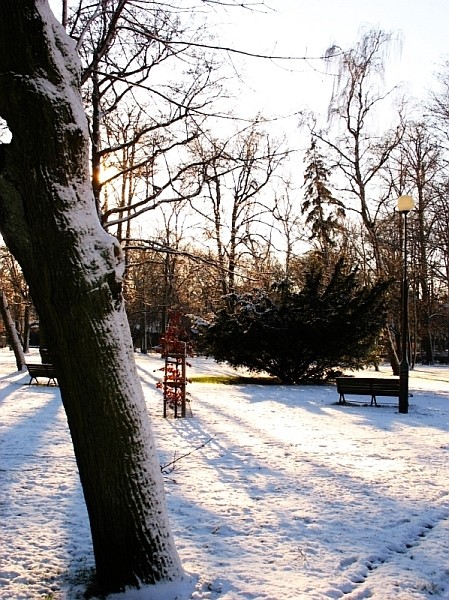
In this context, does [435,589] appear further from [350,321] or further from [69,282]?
[350,321]

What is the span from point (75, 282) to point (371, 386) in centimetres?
1301

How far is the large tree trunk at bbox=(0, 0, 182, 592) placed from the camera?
12.0 feet

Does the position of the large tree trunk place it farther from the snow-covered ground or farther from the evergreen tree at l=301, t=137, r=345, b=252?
the evergreen tree at l=301, t=137, r=345, b=252

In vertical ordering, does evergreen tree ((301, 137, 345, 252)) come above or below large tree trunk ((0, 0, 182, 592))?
above

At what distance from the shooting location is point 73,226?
3715 mm

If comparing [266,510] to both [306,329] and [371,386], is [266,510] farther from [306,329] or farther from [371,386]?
[306,329]

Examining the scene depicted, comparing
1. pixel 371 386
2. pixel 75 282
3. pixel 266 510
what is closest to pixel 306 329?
pixel 371 386

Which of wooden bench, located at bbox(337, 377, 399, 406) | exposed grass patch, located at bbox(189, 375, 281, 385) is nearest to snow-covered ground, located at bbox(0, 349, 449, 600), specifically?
wooden bench, located at bbox(337, 377, 399, 406)

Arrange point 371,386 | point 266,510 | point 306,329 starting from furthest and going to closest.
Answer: point 306,329
point 371,386
point 266,510

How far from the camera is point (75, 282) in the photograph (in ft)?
12.0

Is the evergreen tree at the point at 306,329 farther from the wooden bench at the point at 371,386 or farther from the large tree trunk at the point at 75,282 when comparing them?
the large tree trunk at the point at 75,282

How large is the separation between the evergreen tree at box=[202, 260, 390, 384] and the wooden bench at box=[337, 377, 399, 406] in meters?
4.55

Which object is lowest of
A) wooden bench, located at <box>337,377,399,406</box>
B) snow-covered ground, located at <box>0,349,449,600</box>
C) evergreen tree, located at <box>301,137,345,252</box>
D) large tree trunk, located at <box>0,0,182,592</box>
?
snow-covered ground, located at <box>0,349,449,600</box>

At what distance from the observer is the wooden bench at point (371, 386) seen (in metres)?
15.4
